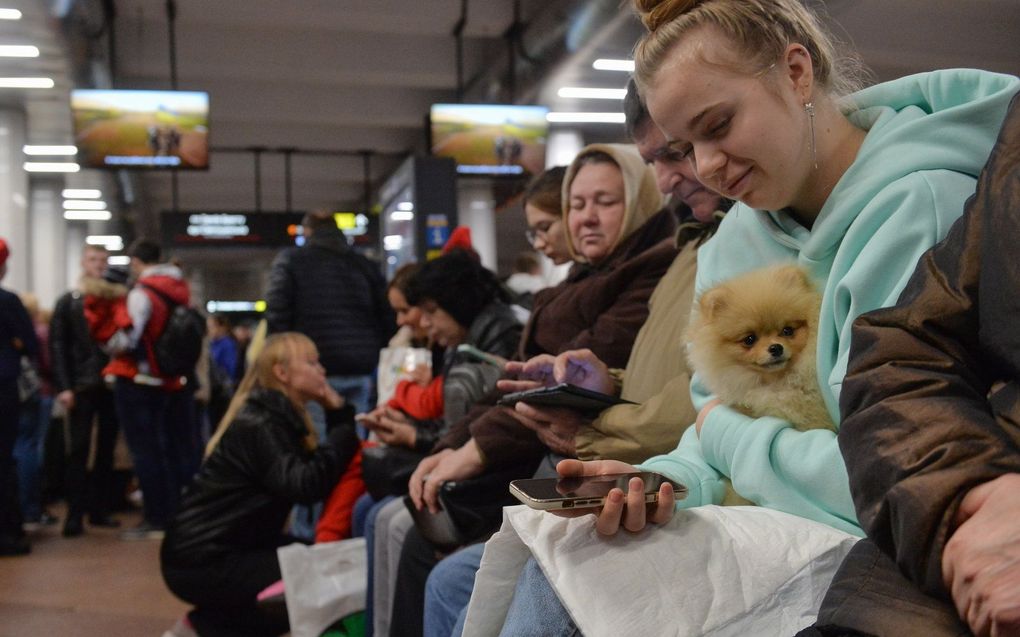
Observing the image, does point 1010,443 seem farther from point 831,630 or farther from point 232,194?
point 232,194

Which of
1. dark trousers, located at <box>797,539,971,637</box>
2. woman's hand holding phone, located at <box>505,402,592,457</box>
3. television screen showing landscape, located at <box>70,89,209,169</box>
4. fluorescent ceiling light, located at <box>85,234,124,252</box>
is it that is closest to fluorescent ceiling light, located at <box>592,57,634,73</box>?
television screen showing landscape, located at <box>70,89,209,169</box>

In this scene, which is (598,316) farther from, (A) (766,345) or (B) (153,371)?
(B) (153,371)

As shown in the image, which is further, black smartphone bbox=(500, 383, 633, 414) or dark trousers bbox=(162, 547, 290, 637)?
dark trousers bbox=(162, 547, 290, 637)

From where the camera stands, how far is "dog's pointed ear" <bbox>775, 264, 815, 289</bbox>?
1.63 m

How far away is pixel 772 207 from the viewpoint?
63.9 inches

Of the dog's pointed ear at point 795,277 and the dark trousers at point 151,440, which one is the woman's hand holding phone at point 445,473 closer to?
the dog's pointed ear at point 795,277

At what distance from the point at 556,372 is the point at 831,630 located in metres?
1.33

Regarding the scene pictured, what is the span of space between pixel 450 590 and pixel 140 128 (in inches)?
312

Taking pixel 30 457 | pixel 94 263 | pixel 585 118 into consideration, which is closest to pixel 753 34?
pixel 94 263

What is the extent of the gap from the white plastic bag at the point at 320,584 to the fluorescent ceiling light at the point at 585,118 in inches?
366

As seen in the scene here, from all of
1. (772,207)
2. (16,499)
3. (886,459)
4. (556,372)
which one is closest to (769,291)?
(772,207)

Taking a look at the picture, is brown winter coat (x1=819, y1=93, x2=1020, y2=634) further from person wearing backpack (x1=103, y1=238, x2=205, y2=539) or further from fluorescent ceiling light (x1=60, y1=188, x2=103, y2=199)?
fluorescent ceiling light (x1=60, y1=188, x2=103, y2=199)

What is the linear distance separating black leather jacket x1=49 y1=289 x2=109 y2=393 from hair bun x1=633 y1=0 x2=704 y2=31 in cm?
573

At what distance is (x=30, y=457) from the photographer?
6777 millimetres
